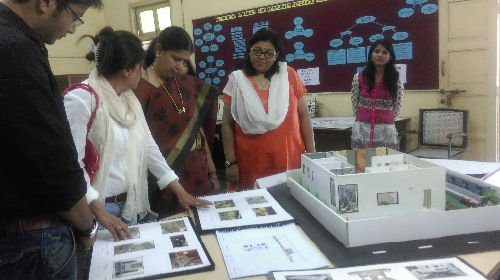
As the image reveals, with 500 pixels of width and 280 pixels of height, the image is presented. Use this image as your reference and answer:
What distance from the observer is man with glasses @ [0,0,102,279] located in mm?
780

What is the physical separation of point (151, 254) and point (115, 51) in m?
0.69

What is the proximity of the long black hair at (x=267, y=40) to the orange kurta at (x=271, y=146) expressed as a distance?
7cm

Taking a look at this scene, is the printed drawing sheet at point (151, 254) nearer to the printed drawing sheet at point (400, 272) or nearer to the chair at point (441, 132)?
the printed drawing sheet at point (400, 272)

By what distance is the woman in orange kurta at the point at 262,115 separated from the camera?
216 centimetres

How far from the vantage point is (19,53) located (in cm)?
Answer: 78

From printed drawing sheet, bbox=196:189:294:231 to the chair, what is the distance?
2355mm

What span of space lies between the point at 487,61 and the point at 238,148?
2.49 m

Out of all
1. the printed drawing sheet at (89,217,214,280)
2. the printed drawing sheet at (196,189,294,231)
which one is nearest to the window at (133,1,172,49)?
the printed drawing sheet at (196,189,294,231)

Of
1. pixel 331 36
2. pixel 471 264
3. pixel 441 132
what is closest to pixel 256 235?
pixel 471 264

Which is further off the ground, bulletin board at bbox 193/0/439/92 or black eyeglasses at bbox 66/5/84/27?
bulletin board at bbox 193/0/439/92

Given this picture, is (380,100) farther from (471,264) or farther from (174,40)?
(471,264)

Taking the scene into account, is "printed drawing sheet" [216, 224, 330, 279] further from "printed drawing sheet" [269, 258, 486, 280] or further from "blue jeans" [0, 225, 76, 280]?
"blue jeans" [0, 225, 76, 280]

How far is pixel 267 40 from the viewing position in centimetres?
214

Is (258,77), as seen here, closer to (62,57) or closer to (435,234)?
(435,234)
